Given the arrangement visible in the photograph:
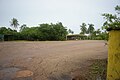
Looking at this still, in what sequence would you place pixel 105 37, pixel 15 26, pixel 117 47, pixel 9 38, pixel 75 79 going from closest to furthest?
pixel 117 47, pixel 75 79, pixel 105 37, pixel 9 38, pixel 15 26

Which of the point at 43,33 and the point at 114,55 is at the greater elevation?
the point at 43,33

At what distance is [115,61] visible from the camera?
3.19 m

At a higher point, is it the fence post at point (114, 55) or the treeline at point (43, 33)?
the treeline at point (43, 33)

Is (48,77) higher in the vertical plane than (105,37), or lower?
lower

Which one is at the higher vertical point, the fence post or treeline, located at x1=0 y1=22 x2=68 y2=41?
treeline, located at x1=0 y1=22 x2=68 y2=41

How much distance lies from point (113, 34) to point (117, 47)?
289 mm

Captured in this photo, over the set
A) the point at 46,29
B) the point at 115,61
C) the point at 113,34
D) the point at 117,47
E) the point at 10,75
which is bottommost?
the point at 10,75

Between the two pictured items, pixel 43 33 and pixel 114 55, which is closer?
pixel 114 55

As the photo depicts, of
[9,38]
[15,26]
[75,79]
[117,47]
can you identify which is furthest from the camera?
[15,26]

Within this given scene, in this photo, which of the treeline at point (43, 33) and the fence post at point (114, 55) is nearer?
the fence post at point (114, 55)

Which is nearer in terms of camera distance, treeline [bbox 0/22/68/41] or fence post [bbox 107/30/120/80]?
fence post [bbox 107/30/120/80]

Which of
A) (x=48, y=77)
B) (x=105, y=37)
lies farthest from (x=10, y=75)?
(x=105, y=37)

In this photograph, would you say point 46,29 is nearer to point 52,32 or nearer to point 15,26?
point 52,32

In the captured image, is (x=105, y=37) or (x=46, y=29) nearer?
(x=105, y=37)
